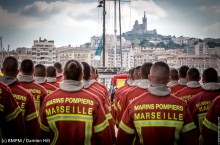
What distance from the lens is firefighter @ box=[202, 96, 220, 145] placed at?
3.65 meters

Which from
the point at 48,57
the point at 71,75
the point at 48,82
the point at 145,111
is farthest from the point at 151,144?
the point at 48,57

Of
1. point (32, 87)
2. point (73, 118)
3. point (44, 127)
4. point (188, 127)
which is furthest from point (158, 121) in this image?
point (32, 87)

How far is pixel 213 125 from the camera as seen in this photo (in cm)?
367

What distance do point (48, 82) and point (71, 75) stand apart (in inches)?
144

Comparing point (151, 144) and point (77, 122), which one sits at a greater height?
point (77, 122)

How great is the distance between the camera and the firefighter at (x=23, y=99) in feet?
13.4

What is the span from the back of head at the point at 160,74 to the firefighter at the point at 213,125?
73 centimetres

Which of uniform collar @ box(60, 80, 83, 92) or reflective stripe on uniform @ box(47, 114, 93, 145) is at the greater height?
uniform collar @ box(60, 80, 83, 92)

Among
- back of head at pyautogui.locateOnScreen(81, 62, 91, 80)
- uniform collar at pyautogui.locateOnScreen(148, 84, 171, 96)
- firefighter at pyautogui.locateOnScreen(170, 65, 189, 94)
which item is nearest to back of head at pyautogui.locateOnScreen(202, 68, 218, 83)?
uniform collar at pyautogui.locateOnScreen(148, 84, 171, 96)

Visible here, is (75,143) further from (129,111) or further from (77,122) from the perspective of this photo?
(129,111)

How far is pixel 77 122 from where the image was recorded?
335cm

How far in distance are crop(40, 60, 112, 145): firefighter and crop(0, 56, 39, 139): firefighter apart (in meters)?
0.66

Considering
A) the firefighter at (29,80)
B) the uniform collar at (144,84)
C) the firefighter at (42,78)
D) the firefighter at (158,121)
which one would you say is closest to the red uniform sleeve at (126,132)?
the firefighter at (158,121)

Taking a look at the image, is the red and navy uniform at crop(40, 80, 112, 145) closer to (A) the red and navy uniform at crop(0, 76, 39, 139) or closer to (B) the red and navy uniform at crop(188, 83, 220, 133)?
(A) the red and navy uniform at crop(0, 76, 39, 139)
